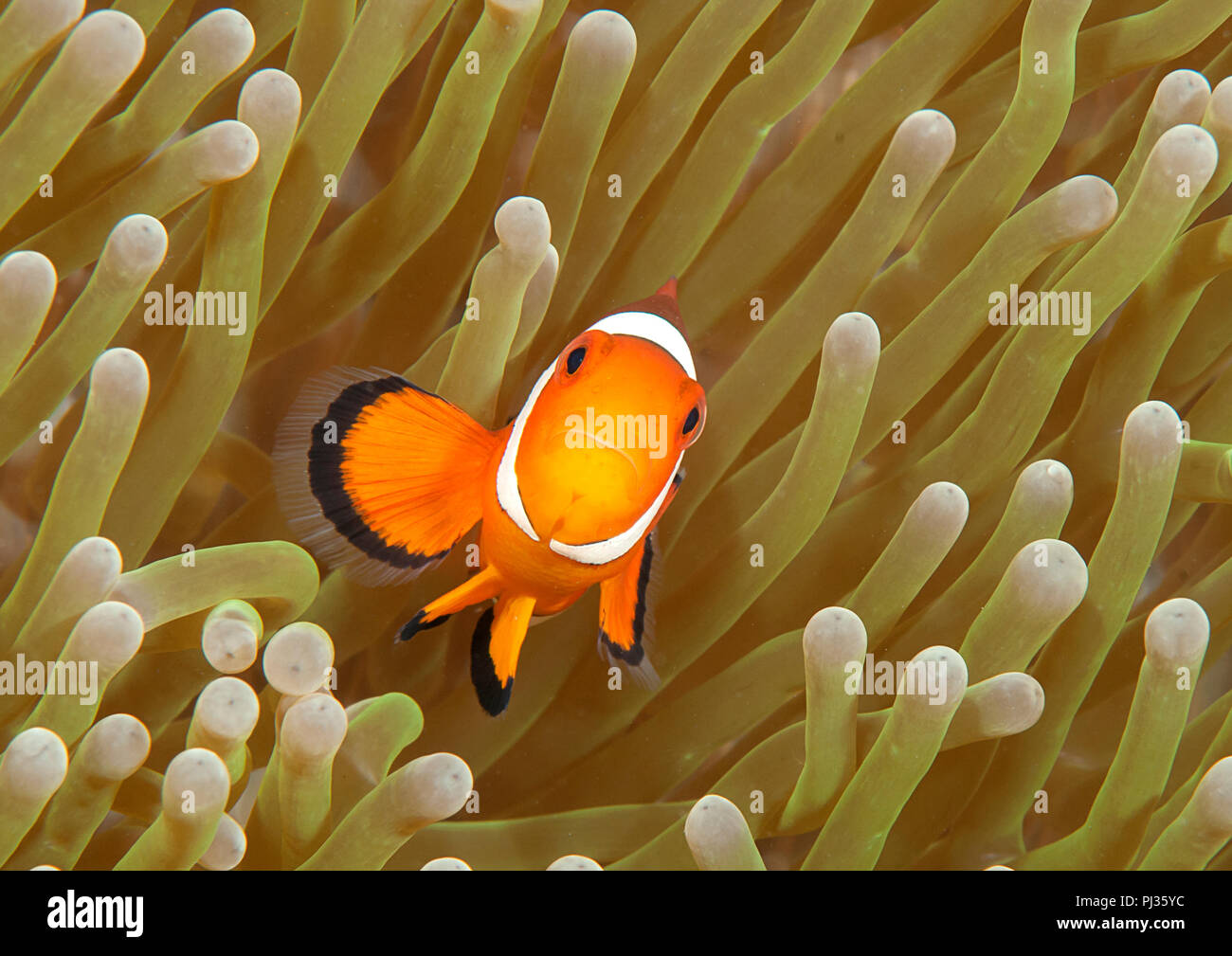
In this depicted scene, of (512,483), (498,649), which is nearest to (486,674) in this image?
(498,649)

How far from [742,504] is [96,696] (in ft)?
1.56

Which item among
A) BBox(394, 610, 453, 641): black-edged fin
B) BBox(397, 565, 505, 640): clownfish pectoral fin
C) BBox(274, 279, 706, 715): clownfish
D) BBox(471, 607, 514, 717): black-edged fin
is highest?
BBox(274, 279, 706, 715): clownfish

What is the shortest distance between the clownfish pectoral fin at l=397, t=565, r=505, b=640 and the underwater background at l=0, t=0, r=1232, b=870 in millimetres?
52

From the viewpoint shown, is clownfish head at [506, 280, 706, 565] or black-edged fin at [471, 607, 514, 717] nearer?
clownfish head at [506, 280, 706, 565]

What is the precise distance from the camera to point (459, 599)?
2.38 ft

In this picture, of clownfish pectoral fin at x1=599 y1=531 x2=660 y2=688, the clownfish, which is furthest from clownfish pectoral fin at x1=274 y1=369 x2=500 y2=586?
clownfish pectoral fin at x1=599 y1=531 x2=660 y2=688

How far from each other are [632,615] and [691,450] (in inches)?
6.5

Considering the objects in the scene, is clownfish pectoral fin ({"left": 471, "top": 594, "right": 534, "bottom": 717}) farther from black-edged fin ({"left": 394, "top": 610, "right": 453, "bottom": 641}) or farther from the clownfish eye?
the clownfish eye

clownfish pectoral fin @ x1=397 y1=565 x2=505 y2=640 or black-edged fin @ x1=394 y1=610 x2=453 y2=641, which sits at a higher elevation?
clownfish pectoral fin @ x1=397 y1=565 x2=505 y2=640

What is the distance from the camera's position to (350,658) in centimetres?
88

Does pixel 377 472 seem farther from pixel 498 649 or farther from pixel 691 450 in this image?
pixel 691 450

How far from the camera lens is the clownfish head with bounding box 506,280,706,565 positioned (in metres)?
0.61
